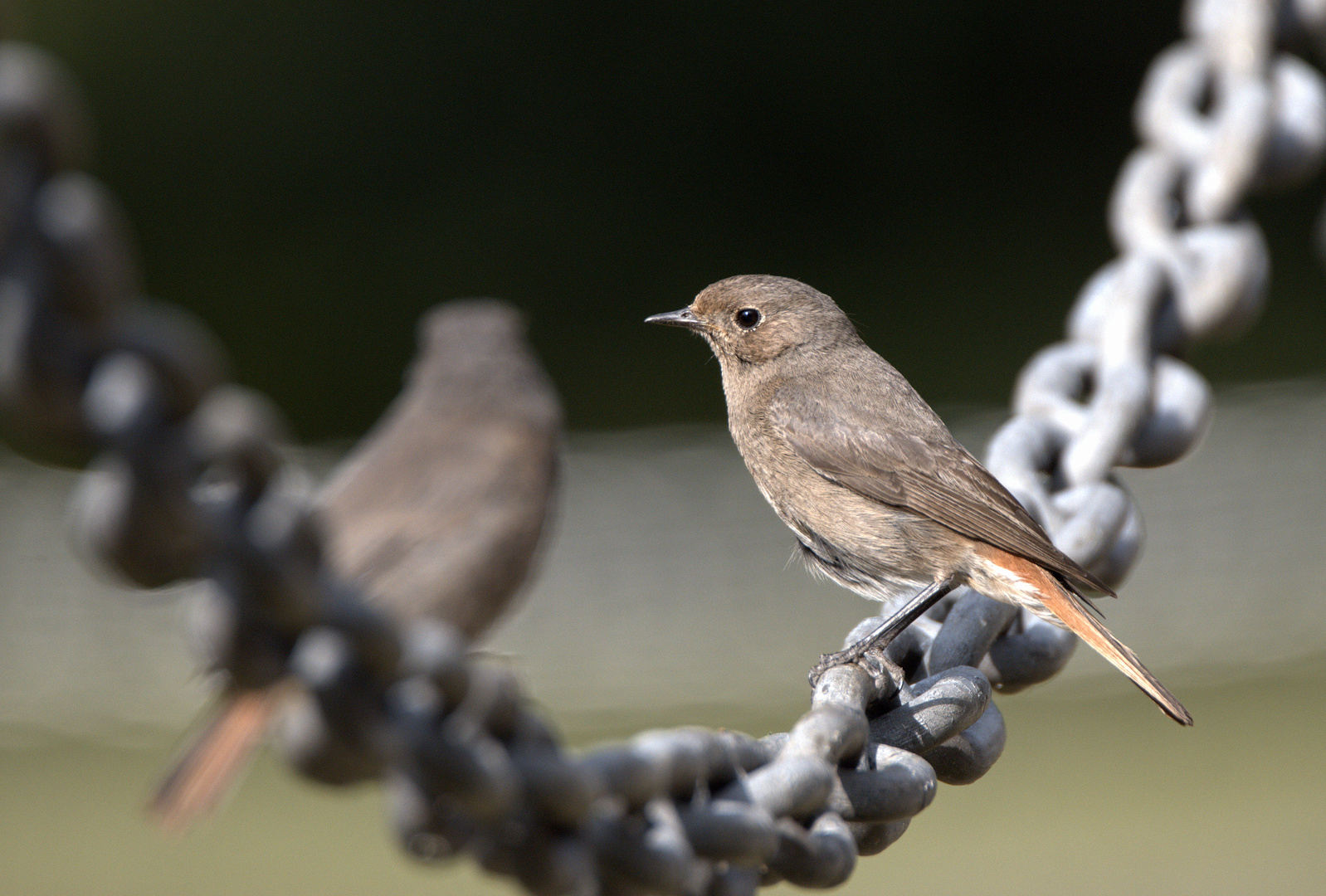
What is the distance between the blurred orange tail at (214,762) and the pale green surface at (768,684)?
3.89m

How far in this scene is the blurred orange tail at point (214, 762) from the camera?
1043 millimetres

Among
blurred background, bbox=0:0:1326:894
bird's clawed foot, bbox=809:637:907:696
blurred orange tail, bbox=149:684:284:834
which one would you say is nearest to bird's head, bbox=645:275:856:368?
bird's clawed foot, bbox=809:637:907:696

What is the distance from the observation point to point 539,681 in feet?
25.3

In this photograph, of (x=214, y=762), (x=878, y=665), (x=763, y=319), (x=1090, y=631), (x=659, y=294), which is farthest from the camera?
(x=659, y=294)

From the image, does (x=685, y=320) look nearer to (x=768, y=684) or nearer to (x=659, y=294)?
(x=768, y=684)

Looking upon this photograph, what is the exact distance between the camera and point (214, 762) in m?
1.06

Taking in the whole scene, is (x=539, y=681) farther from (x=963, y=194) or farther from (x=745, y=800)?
(x=963, y=194)

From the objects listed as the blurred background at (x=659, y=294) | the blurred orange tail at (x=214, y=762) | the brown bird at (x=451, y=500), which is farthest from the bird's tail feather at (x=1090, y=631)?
the blurred background at (x=659, y=294)

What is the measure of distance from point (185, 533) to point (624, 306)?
46.8 feet

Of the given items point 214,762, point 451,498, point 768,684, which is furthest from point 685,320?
point 768,684

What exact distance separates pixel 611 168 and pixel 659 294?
227 centimetres

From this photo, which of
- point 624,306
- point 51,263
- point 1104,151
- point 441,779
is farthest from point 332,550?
point 1104,151

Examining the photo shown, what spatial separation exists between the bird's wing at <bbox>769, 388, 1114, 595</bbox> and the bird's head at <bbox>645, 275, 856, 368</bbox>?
0.18 m

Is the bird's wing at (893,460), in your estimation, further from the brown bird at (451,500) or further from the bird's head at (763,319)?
the brown bird at (451,500)
